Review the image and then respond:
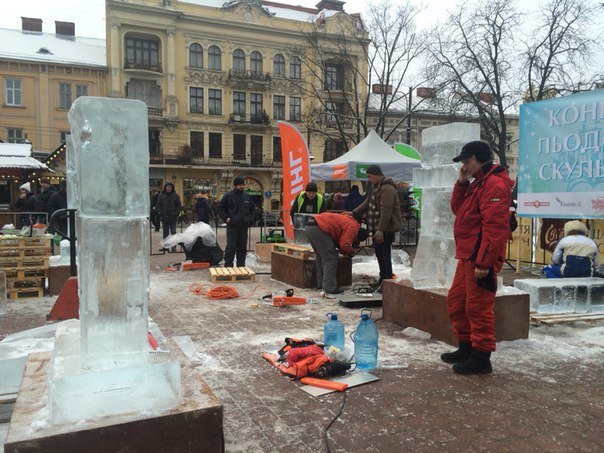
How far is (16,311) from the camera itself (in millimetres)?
6172

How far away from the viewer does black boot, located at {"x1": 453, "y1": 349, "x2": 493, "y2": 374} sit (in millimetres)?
3881

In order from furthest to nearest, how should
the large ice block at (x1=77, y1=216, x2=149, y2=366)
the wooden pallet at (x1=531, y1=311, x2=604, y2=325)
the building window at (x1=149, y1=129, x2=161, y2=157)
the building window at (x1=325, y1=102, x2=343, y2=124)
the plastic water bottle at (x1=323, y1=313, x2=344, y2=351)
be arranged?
1. the building window at (x1=149, y1=129, x2=161, y2=157)
2. the building window at (x1=325, y1=102, x2=343, y2=124)
3. the wooden pallet at (x1=531, y1=311, x2=604, y2=325)
4. the plastic water bottle at (x1=323, y1=313, x2=344, y2=351)
5. the large ice block at (x1=77, y1=216, x2=149, y2=366)

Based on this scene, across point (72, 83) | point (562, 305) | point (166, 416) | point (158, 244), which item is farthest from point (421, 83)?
point (72, 83)

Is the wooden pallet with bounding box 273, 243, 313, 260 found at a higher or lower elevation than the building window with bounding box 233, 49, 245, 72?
lower

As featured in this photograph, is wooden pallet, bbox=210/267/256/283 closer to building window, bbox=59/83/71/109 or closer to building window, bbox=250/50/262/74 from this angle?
building window, bbox=59/83/71/109

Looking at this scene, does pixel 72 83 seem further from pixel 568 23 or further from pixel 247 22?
pixel 568 23

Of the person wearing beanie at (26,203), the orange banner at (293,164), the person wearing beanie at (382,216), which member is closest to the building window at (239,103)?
the person wearing beanie at (26,203)

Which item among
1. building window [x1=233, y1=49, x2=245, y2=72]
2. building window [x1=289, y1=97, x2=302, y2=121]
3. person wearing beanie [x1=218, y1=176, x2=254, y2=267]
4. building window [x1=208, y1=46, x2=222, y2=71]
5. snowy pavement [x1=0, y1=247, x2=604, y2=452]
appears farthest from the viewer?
building window [x1=289, y1=97, x2=302, y2=121]

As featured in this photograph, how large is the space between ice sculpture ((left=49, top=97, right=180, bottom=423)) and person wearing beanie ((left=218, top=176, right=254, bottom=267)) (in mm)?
6783

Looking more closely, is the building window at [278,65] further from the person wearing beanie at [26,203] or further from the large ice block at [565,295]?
the large ice block at [565,295]

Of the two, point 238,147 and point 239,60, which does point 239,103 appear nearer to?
point 239,60

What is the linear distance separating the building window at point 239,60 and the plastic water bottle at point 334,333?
3920 centimetres

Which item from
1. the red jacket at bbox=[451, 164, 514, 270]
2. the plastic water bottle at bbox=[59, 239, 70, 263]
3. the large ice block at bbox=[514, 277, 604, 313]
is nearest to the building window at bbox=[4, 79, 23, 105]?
the plastic water bottle at bbox=[59, 239, 70, 263]

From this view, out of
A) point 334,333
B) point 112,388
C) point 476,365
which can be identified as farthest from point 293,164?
point 112,388
